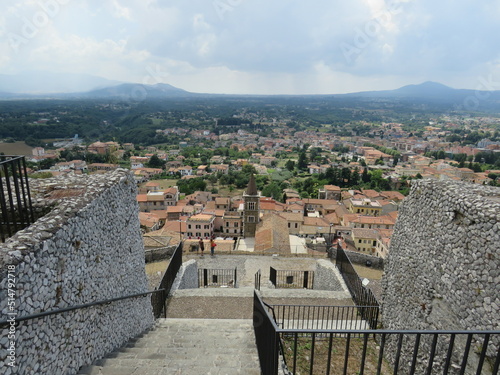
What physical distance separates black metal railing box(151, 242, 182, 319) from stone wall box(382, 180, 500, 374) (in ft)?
18.4

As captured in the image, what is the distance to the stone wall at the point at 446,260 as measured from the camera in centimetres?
454

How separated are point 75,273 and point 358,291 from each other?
26.6ft

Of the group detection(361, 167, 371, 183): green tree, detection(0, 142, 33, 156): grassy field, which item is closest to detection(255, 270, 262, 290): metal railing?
detection(0, 142, 33, 156): grassy field

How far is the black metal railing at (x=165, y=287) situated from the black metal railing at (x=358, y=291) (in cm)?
539

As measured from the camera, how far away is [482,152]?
98.2m

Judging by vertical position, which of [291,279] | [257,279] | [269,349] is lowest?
[291,279]

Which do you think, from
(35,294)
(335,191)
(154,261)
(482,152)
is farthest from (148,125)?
(35,294)

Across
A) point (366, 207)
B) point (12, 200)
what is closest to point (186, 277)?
point (12, 200)

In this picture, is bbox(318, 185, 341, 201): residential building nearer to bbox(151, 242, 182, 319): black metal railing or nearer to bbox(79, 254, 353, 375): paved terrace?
bbox(79, 254, 353, 375): paved terrace

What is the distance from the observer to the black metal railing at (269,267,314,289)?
12.5m

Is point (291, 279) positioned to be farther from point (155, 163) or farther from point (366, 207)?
point (155, 163)

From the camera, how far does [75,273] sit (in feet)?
14.6

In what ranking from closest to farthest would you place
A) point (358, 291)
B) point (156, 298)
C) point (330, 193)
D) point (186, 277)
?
point (156, 298) < point (358, 291) < point (186, 277) < point (330, 193)

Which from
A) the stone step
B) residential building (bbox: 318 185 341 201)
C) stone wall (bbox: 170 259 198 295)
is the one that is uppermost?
the stone step
